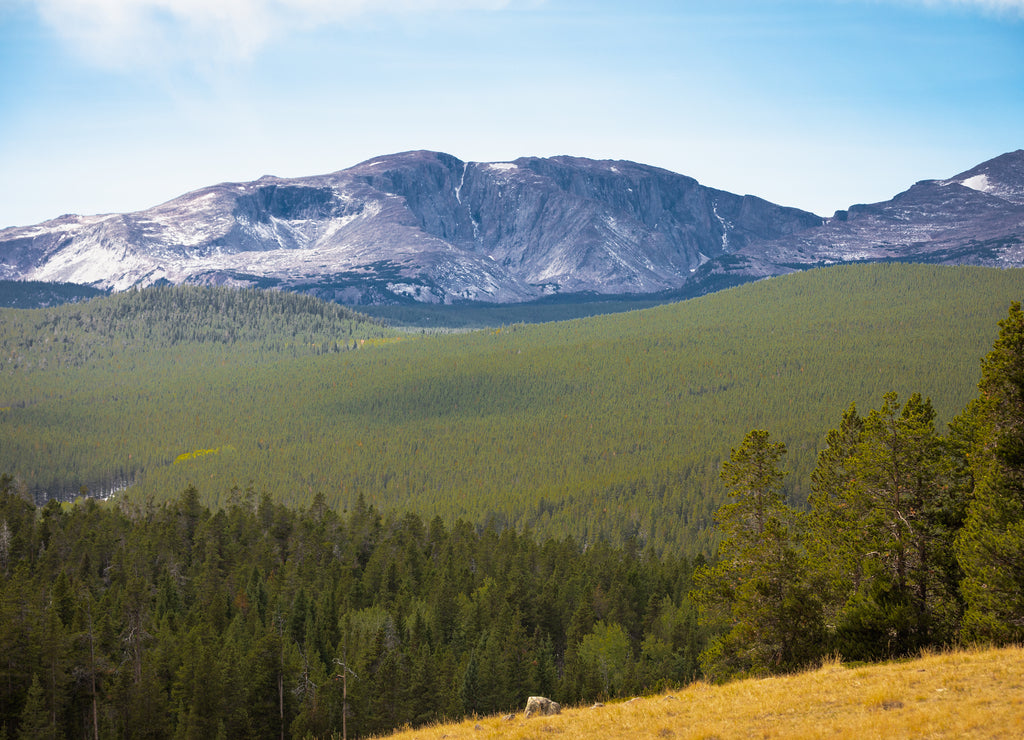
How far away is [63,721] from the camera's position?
6506 cm

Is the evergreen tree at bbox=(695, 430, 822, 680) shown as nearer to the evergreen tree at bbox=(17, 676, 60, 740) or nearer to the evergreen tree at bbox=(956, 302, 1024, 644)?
the evergreen tree at bbox=(956, 302, 1024, 644)

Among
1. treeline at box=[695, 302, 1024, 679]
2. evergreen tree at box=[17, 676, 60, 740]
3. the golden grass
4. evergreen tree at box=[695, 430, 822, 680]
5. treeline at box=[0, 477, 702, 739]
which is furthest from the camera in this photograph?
treeline at box=[0, 477, 702, 739]

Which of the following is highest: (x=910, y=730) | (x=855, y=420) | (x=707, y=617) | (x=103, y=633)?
(x=855, y=420)

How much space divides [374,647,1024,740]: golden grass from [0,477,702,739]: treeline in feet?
67.7

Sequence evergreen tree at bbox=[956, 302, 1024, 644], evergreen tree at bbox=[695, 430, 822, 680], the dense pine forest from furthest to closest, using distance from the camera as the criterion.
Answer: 1. evergreen tree at bbox=[695, 430, 822, 680]
2. the dense pine forest
3. evergreen tree at bbox=[956, 302, 1024, 644]

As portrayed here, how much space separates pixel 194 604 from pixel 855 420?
73746 millimetres

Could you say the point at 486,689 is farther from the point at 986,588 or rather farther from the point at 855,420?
the point at 986,588

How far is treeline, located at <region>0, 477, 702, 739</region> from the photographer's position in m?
62.7

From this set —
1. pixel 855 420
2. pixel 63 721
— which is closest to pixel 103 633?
pixel 63 721

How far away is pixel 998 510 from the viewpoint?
32375 millimetres

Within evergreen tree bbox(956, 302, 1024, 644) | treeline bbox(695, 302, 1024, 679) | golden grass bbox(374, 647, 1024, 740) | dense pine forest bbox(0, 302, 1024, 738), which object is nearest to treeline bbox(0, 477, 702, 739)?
dense pine forest bbox(0, 302, 1024, 738)

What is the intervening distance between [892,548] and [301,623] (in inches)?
2595

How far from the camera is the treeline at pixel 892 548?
32.5 meters

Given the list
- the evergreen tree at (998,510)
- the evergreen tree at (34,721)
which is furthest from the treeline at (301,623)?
the evergreen tree at (998,510)
